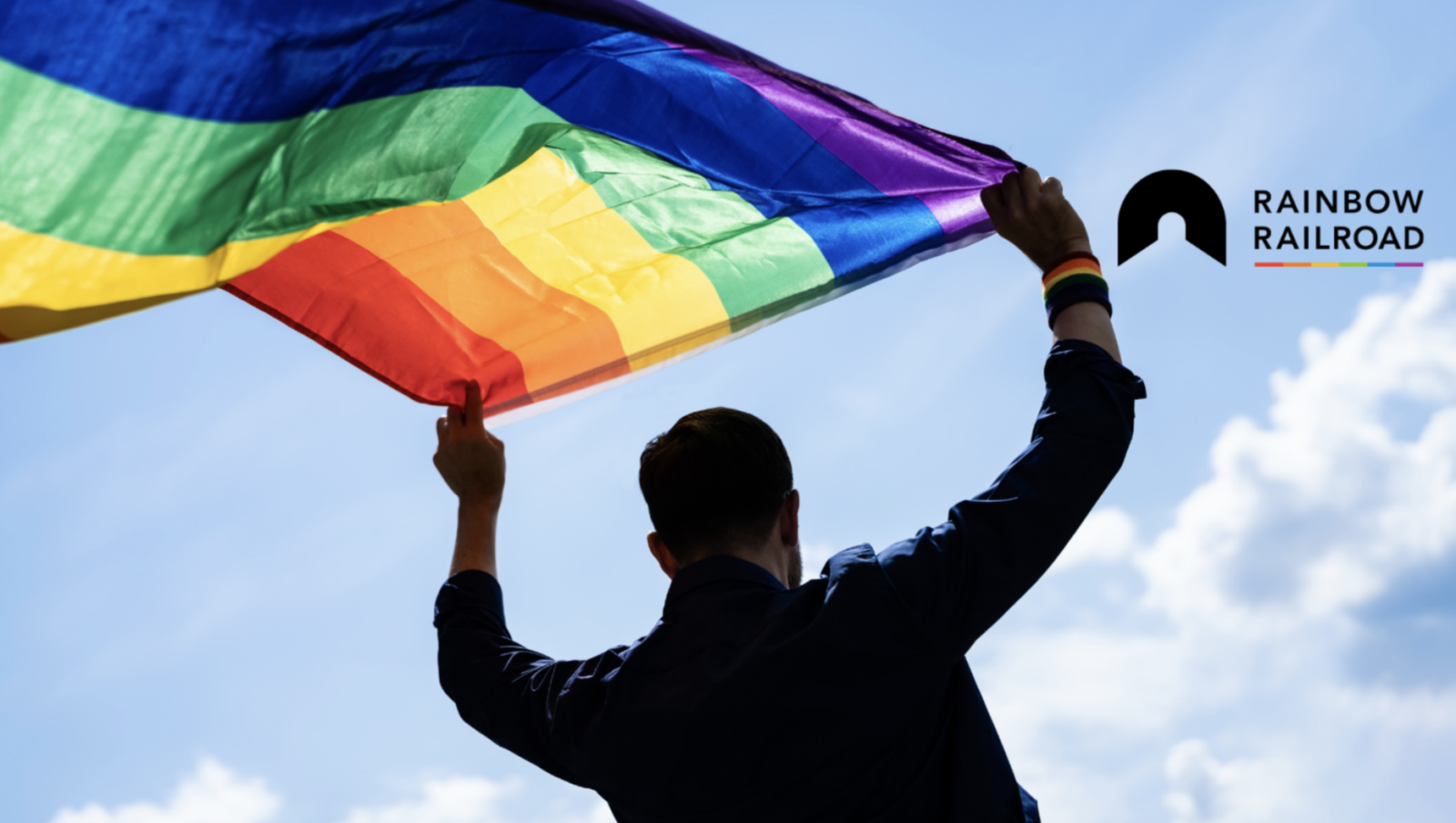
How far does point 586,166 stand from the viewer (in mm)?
2836

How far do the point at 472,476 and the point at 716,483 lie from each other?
100 centimetres

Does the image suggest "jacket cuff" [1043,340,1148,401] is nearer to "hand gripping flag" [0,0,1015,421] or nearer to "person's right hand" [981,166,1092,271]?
"person's right hand" [981,166,1092,271]

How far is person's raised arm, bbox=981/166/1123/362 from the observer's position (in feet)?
6.91

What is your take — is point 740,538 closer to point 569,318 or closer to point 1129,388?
point 1129,388

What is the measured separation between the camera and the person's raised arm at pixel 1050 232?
6.91 ft

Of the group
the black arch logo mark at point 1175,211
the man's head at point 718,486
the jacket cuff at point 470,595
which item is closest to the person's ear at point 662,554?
the man's head at point 718,486

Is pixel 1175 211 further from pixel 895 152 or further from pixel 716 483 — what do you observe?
pixel 716 483

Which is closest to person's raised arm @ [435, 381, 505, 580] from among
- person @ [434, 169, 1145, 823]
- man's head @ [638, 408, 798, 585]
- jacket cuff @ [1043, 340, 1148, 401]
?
person @ [434, 169, 1145, 823]

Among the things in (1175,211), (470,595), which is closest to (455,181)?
(470,595)

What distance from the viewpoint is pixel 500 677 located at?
2285 mm

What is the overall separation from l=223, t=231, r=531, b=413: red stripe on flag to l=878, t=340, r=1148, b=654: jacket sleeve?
1586mm

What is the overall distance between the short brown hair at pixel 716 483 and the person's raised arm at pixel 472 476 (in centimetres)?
69

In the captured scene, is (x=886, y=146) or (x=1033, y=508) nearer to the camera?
(x=1033, y=508)

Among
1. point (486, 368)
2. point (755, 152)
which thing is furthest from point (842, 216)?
point (486, 368)
